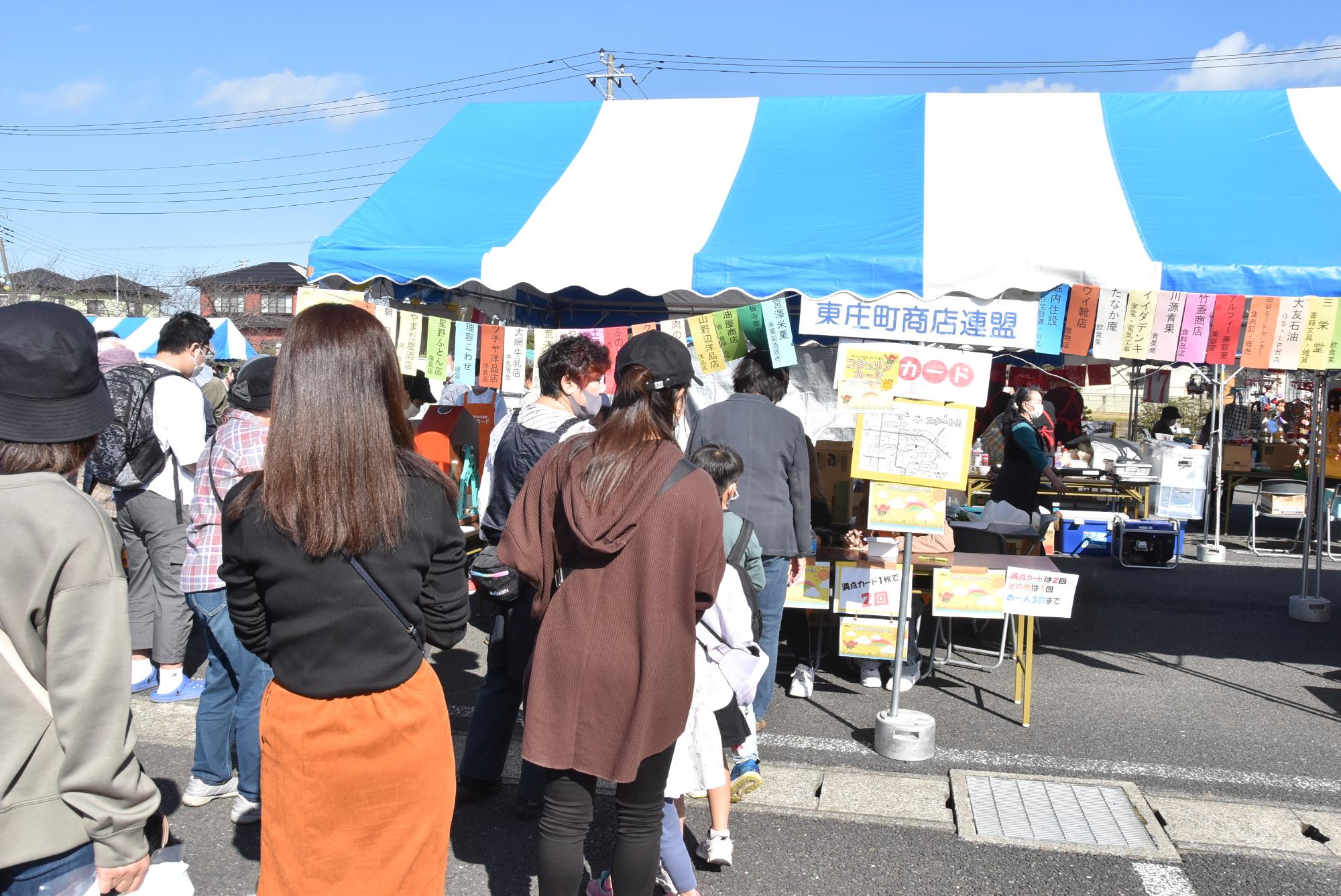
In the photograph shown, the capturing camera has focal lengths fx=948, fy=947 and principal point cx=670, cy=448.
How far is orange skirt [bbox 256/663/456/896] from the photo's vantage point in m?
1.99

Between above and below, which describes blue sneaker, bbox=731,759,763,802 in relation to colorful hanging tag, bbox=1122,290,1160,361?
below

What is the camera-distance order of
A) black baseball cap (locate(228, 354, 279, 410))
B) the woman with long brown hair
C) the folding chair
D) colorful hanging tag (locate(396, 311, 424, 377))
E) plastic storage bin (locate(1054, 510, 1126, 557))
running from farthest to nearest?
the folding chair < plastic storage bin (locate(1054, 510, 1126, 557)) < colorful hanging tag (locate(396, 311, 424, 377)) < black baseball cap (locate(228, 354, 279, 410)) < the woman with long brown hair

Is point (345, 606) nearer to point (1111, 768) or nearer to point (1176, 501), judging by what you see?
point (1111, 768)

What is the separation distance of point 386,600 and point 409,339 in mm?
3518

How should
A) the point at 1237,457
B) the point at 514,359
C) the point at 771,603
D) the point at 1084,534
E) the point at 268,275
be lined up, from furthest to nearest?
the point at 268,275, the point at 1237,457, the point at 1084,534, the point at 514,359, the point at 771,603

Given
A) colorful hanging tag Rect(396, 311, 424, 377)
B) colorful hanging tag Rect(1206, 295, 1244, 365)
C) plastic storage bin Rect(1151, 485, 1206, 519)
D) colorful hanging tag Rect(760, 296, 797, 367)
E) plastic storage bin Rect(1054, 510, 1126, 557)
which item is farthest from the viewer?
plastic storage bin Rect(1054, 510, 1126, 557)

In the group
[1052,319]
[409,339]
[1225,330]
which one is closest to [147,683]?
[409,339]

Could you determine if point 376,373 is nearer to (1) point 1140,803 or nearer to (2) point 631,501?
(2) point 631,501

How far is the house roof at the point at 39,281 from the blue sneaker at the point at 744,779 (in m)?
31.6

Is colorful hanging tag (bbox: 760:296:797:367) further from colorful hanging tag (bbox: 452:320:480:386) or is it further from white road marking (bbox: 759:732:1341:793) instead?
white road marking (bbox: 759:732:1341:793)

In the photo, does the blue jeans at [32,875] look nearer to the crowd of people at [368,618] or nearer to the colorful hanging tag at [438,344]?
the crowd of people at [368,618]

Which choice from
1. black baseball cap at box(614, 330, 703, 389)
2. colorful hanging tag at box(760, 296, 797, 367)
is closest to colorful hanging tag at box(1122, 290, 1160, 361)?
Answer: colorful hanging tag at box(760, 296, 797, 367)

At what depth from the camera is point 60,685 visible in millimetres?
1501

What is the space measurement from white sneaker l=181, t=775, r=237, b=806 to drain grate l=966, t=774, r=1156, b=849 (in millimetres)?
2901
